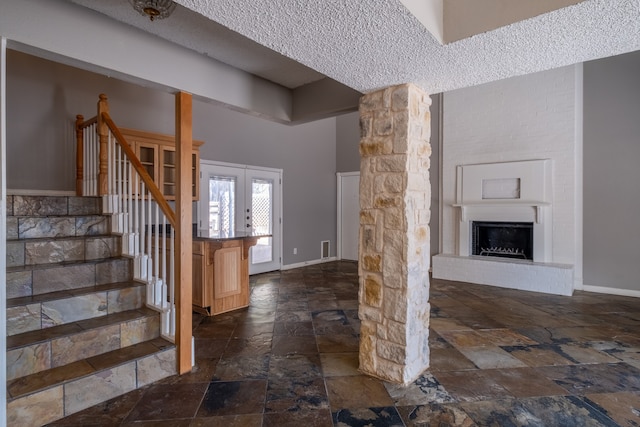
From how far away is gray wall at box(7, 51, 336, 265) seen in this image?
3.50 meters

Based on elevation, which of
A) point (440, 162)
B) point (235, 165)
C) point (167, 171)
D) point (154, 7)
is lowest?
point (167, 171)

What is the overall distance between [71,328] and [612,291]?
621 cm

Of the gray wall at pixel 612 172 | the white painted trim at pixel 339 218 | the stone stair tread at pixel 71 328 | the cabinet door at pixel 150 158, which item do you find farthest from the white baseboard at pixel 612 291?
the cabinet door at pixel 150 158

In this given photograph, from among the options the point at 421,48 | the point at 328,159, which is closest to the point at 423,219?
the point at 421,48

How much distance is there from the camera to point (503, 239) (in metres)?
5.33

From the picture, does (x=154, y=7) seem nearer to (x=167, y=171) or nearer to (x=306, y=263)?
(x=167, y=171)

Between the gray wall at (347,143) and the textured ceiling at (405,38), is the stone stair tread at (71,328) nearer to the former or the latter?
the textured ceiling at (405,38)

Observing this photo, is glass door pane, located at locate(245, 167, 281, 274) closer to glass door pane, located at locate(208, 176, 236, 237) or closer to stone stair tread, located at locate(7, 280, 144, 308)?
glass door pane, located at locate(208, 176, 236, 237)

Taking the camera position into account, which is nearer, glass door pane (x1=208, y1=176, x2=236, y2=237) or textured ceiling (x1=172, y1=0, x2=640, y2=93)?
textured ceiling (x1=172, y1=0, x2=640, y2=93)

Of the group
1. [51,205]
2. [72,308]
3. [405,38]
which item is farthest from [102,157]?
[405,38]

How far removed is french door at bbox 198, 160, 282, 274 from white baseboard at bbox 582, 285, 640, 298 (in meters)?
4.82

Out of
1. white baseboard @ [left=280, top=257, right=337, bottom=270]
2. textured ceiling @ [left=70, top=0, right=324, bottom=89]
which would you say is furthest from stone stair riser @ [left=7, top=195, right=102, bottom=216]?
white baseboard @ [left=280, top=257, right=337, bottom=270]

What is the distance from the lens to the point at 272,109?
288 centimetres

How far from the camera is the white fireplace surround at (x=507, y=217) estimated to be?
467cm
